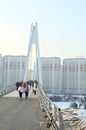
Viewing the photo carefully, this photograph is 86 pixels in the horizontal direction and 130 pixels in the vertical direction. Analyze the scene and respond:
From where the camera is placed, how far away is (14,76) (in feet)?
274

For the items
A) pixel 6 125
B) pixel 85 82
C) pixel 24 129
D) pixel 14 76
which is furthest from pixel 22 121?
pixel 85 82

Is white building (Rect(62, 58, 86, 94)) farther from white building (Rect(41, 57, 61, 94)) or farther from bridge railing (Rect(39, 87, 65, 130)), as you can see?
bridge railing (Rect(39, 87, 65, 130))

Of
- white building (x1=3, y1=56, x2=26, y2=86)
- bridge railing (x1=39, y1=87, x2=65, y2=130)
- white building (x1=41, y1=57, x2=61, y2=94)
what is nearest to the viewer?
bridge railing (x1=39, y1=87, x2=65, y2=130)

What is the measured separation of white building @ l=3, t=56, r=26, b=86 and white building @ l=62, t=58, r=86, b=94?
17.8m

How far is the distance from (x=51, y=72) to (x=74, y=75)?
9.71m

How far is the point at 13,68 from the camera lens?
87.4 metres

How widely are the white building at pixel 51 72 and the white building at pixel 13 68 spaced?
10677 mm

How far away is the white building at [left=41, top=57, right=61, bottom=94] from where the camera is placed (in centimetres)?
9290

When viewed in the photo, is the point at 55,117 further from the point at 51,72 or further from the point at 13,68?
the point at 51,72

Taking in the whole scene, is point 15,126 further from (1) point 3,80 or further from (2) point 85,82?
(2) point 85,82

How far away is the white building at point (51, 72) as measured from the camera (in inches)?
3657

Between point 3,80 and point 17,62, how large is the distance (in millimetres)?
6740

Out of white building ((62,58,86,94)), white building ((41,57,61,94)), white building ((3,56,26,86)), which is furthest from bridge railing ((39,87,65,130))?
white building ((62,58,86,94))

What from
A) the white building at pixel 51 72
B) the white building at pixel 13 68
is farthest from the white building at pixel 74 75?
the white building at pixel 13 68
